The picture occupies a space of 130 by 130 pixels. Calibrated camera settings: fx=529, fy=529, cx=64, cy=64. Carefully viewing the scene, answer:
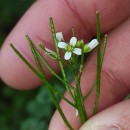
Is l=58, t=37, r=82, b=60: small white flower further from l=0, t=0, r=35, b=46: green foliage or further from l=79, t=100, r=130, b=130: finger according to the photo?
l=0, t=0, r=35, b=46: green foliage

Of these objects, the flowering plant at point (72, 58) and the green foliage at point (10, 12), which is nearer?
the flowering plant at point (72, 58)

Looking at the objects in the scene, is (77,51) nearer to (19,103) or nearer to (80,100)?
(80,100)

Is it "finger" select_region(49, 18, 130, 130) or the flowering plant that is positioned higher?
the flowering plant

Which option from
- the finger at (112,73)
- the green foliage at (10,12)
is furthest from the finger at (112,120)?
the green foliage at (10,12)

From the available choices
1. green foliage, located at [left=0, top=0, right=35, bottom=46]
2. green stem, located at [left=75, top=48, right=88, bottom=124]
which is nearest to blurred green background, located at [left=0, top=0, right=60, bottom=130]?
green foliage, located at [left=0, top=0, right=35, bottom=46]

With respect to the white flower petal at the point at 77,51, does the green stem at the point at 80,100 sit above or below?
below

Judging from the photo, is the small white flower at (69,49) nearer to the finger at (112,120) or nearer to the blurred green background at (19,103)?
the finger at (112,120)

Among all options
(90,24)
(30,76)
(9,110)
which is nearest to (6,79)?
(30,76)

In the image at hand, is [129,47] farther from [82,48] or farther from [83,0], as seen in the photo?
[82,48]
